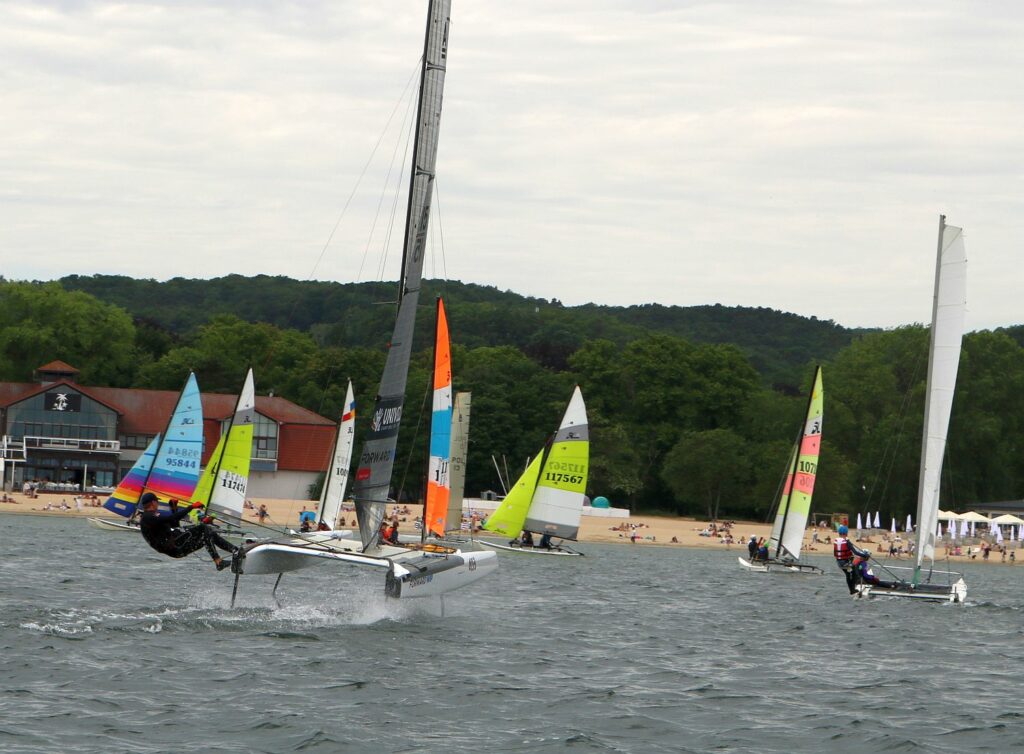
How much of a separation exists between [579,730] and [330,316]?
145 m

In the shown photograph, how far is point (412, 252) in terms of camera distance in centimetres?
2128

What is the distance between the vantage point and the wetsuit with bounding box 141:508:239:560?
63.2ft

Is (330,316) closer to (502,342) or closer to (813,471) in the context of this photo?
(502,342)

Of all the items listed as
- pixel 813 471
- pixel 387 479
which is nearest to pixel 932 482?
pixel 813 471

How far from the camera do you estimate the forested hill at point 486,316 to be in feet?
431

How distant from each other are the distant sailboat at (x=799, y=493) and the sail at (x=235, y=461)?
46.4 ft

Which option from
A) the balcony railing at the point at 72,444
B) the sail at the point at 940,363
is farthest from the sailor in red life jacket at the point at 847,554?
the balcony railing at the point at 72,444

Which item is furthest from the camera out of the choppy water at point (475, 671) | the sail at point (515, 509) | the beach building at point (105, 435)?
the beach building at point (105, 435)

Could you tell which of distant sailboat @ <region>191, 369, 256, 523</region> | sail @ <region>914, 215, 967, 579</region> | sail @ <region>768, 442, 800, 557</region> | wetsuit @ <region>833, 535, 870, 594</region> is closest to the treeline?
sail @ <region>768, 442, 800, 557</region>

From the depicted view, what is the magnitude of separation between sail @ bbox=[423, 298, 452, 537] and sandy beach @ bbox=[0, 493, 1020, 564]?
32630 mm

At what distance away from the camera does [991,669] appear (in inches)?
830

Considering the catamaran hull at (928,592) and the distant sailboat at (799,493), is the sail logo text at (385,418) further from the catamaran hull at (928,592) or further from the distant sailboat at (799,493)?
the distant sailboat at (799,493)

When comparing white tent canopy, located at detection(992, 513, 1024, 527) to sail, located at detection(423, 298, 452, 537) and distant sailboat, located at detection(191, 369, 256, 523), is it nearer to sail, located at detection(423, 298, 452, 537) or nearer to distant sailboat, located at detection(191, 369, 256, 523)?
distant sailboat, located at detection(191, 369, 256, 523)

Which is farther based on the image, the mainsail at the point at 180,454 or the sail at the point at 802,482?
the mainsail at the point at 180,454
